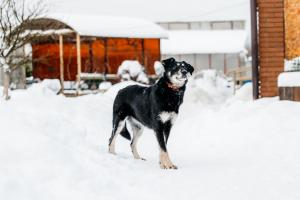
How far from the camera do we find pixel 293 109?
1132 cm

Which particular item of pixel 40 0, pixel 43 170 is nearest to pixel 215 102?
pixel 40 0

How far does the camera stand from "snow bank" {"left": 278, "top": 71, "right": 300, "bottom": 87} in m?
12.4

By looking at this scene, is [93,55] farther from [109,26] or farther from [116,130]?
[116,130]

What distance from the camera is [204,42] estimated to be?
42031 millimetres

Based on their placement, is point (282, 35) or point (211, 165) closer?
point (211, 165)

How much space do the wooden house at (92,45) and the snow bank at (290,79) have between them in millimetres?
14691

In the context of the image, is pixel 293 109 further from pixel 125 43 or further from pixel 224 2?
pixel 224 2

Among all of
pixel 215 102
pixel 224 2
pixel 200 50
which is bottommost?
pixel 215 102

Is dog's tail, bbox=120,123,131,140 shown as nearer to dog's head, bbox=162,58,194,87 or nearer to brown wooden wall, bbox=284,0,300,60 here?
dog's head, bbox=162,58,194,87

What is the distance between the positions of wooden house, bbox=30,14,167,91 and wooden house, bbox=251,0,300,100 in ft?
35.5

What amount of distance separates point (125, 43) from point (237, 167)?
24.6 metres

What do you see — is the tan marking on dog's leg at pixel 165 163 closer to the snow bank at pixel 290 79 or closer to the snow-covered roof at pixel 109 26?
the snow bank at pixel 290 79

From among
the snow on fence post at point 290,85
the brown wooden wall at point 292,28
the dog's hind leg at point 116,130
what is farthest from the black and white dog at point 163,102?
the brown wooden wall at point 292,28

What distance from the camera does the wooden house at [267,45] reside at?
55.7 ft
